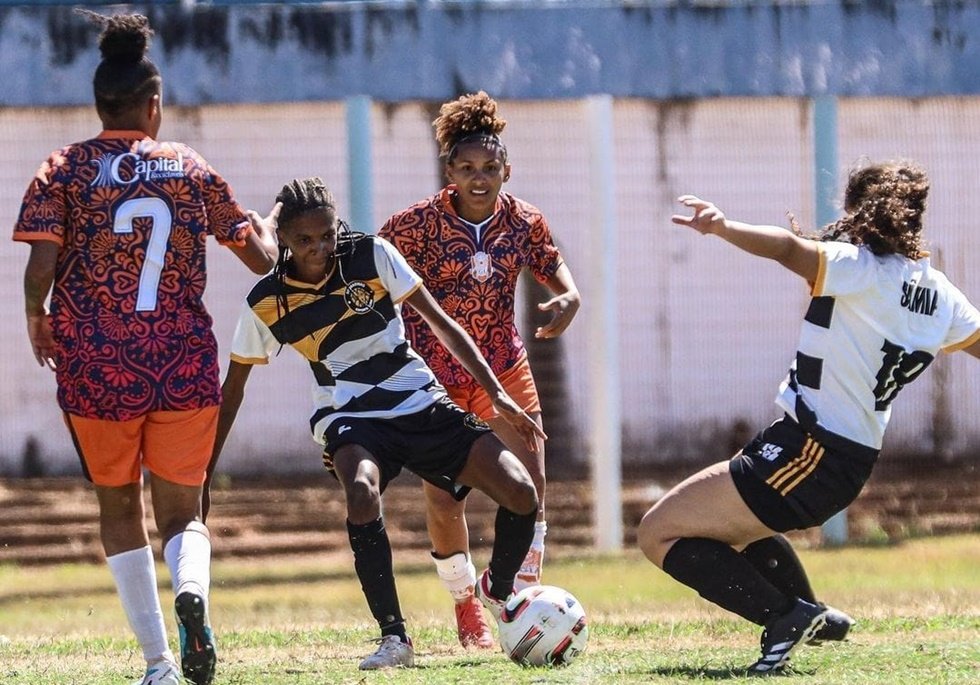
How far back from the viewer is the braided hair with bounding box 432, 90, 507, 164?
6.98 meters

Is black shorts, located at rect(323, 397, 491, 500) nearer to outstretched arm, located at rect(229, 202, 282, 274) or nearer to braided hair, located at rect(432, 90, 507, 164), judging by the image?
outstretched arm, located at rect(229, 202, 282, 274)

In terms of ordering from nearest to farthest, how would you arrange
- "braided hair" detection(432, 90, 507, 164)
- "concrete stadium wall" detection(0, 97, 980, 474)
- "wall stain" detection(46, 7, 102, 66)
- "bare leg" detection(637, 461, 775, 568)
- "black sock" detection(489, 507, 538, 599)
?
1. "bare leg" detection(637, 461, 775, 568)
2. "black sock" detection(489, 507, 538, 599)
3. "braided hair" detection(432, 90, 507, 164)
4. "wall stain" detection(46, 7, 102, 66)
5. "concrete stadium wall" detection(0, 97, 980, 474)

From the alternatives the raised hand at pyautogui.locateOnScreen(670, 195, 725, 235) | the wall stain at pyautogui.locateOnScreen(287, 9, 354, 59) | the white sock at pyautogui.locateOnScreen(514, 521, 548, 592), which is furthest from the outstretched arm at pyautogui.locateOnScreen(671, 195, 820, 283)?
the wall stain at pyautogui.locateOnScreen(287, 9, 354, 59)

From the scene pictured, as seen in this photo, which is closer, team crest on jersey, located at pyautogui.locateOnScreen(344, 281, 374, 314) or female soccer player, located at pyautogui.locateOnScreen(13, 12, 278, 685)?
female soccer player, located at pyautogui.locateOnScreen(13, 12, 278, 685)

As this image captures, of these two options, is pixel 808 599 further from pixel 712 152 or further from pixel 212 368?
pixel 712 152

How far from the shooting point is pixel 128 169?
17.8 feet

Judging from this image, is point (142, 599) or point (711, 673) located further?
point (711, 673)

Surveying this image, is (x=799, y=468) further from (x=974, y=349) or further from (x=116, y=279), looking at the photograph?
(x=116, y=279)

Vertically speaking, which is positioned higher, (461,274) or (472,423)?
(461,274)

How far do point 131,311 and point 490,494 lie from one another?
1468mm

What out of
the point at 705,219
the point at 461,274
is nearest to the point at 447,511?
the point at 461,274

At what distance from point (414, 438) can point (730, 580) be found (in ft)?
3.96

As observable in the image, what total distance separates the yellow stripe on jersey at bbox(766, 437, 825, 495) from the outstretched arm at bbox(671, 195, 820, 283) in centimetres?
56

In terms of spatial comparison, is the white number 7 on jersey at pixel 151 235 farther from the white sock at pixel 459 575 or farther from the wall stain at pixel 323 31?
the wall stain at pixel 323 31
